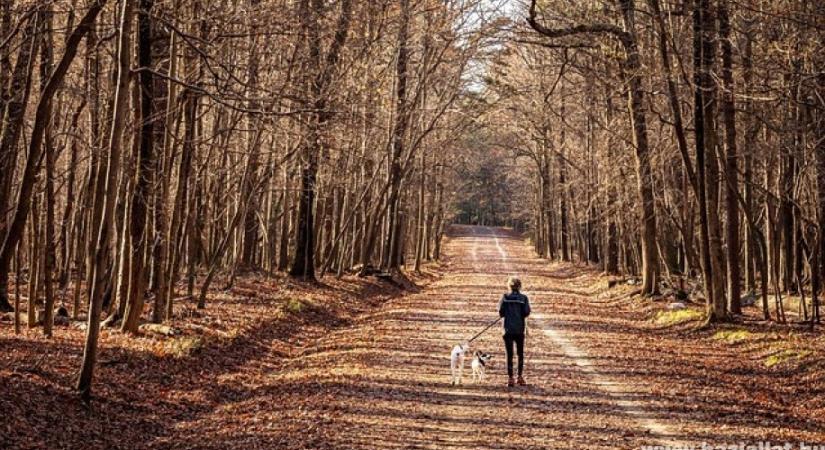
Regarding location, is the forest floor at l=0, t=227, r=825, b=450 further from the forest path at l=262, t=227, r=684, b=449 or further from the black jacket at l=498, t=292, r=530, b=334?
the black jacket at l=498, t=292, r=530, b=334

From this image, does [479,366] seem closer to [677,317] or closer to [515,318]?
[515,318]

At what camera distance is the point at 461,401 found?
1186 centimetres

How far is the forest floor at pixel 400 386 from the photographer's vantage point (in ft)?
32.8

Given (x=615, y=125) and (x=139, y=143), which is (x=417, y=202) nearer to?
(x=615, y=125)

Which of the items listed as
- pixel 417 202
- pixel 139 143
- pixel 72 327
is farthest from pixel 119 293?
pixel 417 202

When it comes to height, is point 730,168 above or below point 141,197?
above

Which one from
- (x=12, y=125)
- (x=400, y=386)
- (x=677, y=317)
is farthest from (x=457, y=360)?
(x=677, y=317)

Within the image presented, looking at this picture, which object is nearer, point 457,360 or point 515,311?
point 515,311

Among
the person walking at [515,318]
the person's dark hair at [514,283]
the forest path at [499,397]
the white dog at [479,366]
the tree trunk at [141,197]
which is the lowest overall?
the forest path at [499,397]

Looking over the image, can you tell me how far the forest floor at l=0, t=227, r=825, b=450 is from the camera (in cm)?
998

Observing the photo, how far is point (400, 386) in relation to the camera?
1298 centimetres

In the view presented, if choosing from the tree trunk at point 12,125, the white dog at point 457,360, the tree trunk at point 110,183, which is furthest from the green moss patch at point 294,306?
the tree trunk at point 110,183

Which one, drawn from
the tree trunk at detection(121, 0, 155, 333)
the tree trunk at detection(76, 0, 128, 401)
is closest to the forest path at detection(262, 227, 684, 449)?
the tree trunk at detection(76, 0, 128, 401)

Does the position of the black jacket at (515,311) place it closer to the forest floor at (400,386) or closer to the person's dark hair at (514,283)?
the person's dark hair at (514,283)
